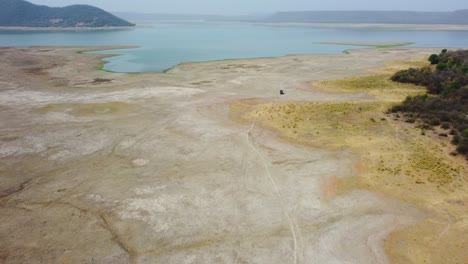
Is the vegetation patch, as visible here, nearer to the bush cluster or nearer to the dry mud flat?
the dry mud flat

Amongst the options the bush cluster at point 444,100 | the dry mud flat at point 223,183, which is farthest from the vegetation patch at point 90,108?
the bush cluster at point 444,100

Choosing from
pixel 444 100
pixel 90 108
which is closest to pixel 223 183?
pixel 90 108

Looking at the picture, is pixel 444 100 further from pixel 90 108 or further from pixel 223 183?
pixel 90 108

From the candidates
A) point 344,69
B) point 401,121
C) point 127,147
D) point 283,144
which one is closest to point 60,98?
point 127,147

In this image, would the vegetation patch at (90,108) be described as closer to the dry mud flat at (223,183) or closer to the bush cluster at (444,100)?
the dry mud flat at (223,183)

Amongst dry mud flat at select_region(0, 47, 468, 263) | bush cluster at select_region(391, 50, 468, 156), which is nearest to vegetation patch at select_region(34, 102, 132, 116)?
dry mud flat at select_region(0, 47, 468, 263)

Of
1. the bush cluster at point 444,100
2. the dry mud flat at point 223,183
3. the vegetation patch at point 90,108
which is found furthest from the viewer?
the vegetation patch at point 90,108

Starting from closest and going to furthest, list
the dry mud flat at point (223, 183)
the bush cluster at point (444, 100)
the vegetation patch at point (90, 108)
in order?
the dry mud flat at point (223, 183) → the bush cluster at point (444, 100) → the vegetation patch at point (90, 108)
